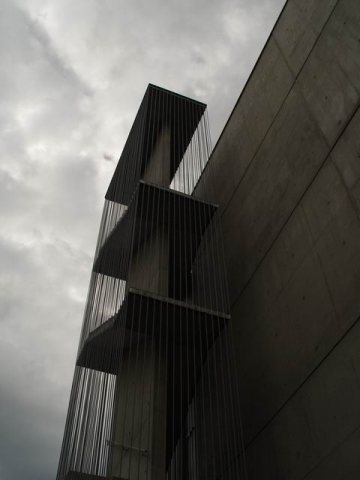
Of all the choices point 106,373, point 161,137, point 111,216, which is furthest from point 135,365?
point 161,137

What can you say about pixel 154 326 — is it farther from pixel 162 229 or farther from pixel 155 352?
pixel 162 229

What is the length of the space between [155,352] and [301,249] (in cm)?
330

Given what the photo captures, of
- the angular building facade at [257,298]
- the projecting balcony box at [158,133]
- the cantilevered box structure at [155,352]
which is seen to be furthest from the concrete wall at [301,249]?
the projecting balcony box at [158,133]

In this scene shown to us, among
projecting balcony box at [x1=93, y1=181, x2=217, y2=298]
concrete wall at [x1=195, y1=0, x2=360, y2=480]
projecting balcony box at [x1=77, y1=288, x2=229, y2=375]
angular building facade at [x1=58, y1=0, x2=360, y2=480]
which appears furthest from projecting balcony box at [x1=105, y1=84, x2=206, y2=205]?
projecting balcony box at [x1=77, y1=288, x2=229, y2=375]

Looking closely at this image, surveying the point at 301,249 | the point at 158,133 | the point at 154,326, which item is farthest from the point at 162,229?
the point at 301,249

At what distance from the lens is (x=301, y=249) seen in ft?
28.5

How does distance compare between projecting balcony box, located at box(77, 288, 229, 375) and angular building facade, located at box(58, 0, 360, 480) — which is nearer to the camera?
angular building facade, located at box(58, 0, 360, 480)

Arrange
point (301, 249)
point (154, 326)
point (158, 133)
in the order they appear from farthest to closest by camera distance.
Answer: point (158, 133) < point (154, 326) < point (301, 249)

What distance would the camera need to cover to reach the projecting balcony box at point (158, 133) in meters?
13.9

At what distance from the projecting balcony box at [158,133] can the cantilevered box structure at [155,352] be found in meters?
0.24

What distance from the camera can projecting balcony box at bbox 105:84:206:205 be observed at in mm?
13938

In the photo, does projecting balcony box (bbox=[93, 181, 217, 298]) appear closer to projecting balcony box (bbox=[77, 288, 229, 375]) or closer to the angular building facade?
the angular building facade

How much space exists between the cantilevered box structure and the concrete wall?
0.57m

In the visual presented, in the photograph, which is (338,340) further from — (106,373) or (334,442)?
(106,373)
